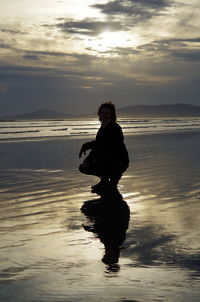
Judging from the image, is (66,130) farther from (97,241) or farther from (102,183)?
(97,241)

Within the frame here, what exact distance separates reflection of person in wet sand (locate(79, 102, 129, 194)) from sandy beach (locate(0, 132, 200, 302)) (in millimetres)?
391

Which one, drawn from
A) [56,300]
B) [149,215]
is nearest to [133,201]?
[149,215]

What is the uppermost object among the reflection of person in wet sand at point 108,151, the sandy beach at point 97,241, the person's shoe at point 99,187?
the reflection of person in wet sand at point 108,151

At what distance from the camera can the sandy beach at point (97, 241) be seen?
386 centimetres

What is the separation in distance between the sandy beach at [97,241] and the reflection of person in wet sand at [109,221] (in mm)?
14

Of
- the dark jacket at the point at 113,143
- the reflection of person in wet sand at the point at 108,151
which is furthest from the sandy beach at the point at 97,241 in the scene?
the dark jacket at the point at 113,143

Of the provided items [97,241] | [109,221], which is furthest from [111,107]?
[97,241]

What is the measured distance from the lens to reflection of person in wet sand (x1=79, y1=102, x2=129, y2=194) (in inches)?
380

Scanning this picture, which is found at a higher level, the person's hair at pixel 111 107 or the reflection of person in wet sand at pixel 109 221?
the person's hair at pixel 111 107

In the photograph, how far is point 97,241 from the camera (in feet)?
17.7

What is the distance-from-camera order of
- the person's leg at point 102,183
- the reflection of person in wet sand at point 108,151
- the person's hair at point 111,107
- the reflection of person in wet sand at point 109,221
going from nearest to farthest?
1. the reflection of person in wet sand at point 109,221
2. the person's leg at point 102,183
3. the reflection of person in wet sand at point 108,151
4. the person's hair at point 111,107

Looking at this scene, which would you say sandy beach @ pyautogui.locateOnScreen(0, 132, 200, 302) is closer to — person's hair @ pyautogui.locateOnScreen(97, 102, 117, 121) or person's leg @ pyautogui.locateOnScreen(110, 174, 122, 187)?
person's leg @ pyautogui.locateOnScreen(110, 174, 122, 187)

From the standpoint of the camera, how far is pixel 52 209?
7344 mm

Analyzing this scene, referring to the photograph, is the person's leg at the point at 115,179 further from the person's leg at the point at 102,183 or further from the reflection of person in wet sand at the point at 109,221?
the reflection of person in wet sand at the point at 109,221
